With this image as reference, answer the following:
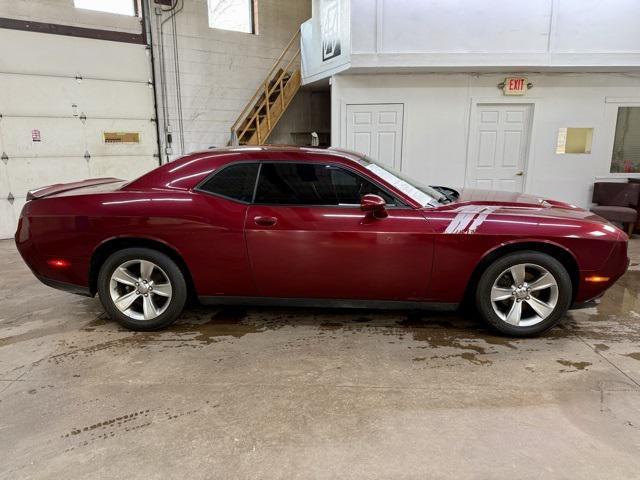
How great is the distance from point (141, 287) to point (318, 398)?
1759 millimetres

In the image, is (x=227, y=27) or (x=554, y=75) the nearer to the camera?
(x=554, y=75)

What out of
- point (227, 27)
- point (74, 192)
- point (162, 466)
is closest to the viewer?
point (162, 466)

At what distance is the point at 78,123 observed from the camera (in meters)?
7.46

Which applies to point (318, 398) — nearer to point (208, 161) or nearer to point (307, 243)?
point (307, 243)

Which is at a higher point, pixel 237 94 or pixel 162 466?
pixel 237 94

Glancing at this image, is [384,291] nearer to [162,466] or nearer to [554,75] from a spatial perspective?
[162,466]

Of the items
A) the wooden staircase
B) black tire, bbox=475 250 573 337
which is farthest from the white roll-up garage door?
black tire, bbox=475 250 573 337

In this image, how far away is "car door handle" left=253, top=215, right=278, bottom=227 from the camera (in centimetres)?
313

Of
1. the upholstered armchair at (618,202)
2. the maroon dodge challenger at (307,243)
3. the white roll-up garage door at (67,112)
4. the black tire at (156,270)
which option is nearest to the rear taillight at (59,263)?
the maroon dodge challenger at (307,243)

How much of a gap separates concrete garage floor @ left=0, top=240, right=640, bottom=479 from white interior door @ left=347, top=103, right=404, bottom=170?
4.29 m

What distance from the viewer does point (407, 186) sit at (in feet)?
10.9

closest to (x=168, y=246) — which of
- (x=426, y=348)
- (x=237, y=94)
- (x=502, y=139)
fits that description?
(x=426, y=348)

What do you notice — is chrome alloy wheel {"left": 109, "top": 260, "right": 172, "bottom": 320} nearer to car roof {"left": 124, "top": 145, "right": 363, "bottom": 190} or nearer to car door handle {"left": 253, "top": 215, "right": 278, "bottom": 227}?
car roof {"left": 124, "top": 145, "right": 363, "bottom": 190}

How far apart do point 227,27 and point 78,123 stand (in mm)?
3725
